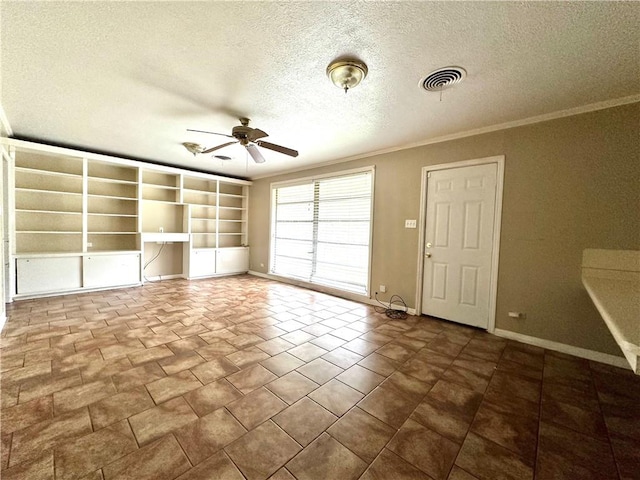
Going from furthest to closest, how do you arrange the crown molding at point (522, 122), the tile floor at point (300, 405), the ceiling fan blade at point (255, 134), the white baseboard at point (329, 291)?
the white baseboard at point (329, 291) → the ceiling fan blade at point (255, 134) → the crown molding at point (522, 122) → the tile floor at point (300, 405)

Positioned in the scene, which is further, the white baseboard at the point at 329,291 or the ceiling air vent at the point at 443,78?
the white baseboard at the point at 329,291

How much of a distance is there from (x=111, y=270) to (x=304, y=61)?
5.15 m

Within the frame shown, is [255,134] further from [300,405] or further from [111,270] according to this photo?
[111,270]

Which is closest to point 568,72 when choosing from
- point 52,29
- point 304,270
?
point 52,29

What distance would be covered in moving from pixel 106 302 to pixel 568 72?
6.27m

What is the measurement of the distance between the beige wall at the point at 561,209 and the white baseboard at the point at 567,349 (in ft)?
0.18

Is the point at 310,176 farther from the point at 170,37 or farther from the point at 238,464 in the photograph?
the point at 238,464

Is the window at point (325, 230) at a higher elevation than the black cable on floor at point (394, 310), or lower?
higher

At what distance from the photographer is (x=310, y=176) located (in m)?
5.41

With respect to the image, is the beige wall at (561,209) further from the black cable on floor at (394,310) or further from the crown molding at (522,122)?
the black cable on floor at (394,310)

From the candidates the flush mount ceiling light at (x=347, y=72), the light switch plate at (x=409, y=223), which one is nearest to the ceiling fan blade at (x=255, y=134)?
the flush mount ceiling light at (x=347, y=72)

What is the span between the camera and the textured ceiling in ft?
5.15

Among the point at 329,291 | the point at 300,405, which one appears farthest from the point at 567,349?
the point at 329,291

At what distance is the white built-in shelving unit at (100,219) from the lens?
4.16 m
